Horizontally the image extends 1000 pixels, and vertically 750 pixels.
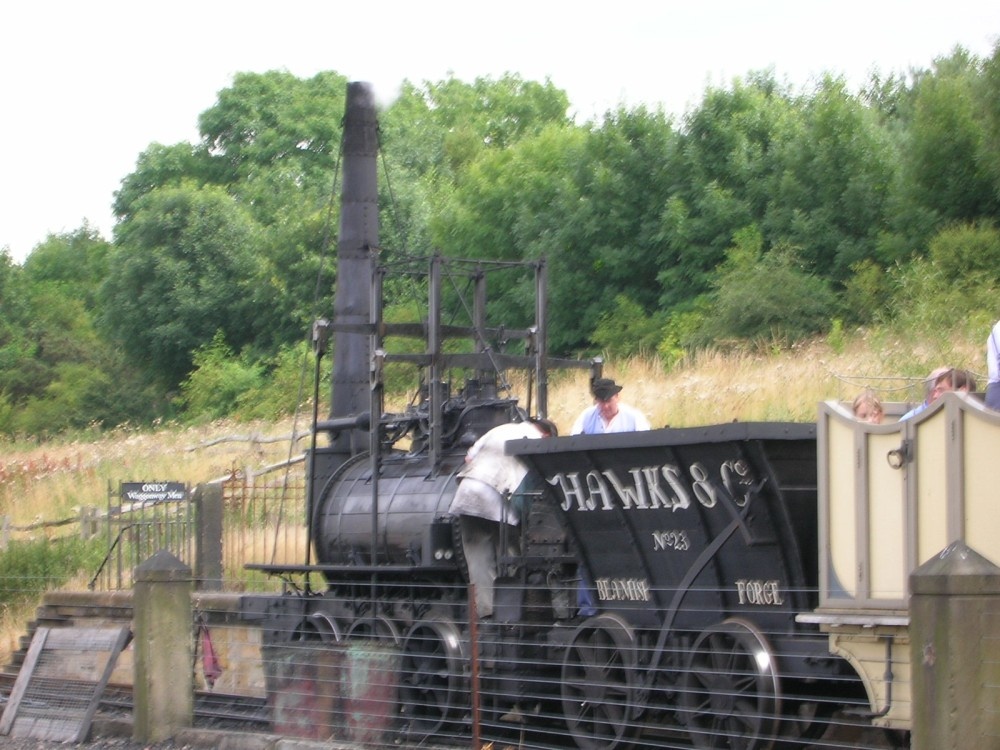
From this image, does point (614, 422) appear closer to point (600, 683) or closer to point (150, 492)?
point (600, 683)

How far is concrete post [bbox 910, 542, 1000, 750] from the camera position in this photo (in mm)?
6633

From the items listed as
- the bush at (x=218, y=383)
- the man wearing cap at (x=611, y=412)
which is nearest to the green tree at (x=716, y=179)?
the bush at (x=218, y=383)

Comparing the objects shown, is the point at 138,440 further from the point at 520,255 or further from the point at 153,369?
the point at 153,369

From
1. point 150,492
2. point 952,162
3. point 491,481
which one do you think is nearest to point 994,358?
point 491,481

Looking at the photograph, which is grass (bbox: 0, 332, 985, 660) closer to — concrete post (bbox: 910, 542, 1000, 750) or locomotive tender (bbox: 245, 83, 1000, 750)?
locomotive tender (bbox: 245, 83, 1000, 750)

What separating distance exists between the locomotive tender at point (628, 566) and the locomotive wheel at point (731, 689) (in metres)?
0.02

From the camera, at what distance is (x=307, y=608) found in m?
14.3

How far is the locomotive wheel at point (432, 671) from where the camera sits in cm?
1204

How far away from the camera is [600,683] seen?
33.1ft

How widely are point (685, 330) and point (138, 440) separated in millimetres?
16000

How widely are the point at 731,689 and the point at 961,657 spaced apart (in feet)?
9.02

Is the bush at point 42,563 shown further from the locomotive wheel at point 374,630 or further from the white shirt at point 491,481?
the white shirt at point 491,481

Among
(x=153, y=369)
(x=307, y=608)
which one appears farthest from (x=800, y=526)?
(x=153, y=369)

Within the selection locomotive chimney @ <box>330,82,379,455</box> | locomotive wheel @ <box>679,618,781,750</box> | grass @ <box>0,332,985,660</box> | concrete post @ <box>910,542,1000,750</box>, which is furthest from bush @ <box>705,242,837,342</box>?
concrete post @ <box>910,542,1000,750</box>
